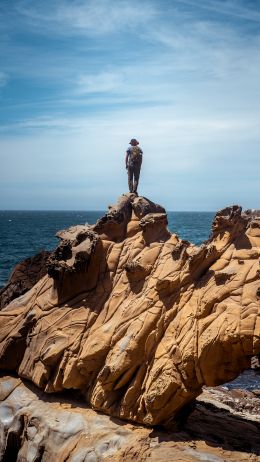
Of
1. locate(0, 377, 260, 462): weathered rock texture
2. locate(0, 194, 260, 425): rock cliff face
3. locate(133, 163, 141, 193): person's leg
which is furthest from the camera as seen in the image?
locate(133, 163, 141, 193): person's leg

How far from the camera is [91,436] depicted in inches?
474

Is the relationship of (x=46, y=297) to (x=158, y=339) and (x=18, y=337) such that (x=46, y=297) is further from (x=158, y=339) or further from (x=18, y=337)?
(x=158, y=339)

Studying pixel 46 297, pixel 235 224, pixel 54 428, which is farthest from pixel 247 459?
pixel 46 297

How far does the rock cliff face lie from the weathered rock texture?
1.34 ft

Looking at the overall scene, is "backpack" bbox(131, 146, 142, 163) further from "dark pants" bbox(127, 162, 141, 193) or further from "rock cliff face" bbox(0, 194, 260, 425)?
"rock cliff face" bbox(0, 194, 260, 425)

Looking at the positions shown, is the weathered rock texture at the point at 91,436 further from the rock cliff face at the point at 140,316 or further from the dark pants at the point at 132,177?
the dark pants at the point at 132,177

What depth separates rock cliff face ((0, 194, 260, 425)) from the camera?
12.2 m

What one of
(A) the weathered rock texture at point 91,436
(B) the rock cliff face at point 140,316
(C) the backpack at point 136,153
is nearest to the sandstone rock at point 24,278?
(B) the rock cliff face at point 140,316

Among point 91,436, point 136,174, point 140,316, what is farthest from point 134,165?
point 91,436

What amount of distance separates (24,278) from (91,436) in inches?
316

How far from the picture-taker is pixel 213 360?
12.0 metres

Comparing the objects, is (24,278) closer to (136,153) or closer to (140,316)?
(136,153)

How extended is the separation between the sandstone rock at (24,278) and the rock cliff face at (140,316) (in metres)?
2.32

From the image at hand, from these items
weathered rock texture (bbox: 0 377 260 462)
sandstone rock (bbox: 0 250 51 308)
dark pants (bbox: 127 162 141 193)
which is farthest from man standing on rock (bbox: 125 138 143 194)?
weathered rock texture (bbox: 0 377 260 462)
